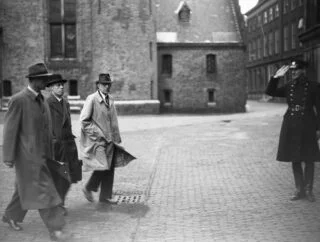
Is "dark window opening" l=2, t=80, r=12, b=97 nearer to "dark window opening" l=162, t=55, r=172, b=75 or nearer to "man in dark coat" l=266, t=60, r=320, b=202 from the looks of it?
"dark window opening" l=162, t=55, r=172, b=75

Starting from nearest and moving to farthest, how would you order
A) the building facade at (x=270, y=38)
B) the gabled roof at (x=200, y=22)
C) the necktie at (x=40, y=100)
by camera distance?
1. the necktie at (x=40, y=100)
2. the gabled roof at (x=200, y=22)
3. the building facade at (x=270, y=38)

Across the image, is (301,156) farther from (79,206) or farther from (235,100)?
(235,100)

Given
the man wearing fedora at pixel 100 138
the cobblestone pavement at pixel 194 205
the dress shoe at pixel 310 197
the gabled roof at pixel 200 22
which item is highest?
the gabled roof at pixel 200 22

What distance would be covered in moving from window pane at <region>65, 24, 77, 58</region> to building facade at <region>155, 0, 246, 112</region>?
673cm

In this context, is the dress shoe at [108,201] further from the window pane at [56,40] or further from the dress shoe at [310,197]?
the window pane at [56,40]

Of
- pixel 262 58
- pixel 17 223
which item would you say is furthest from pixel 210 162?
pixel 262 58

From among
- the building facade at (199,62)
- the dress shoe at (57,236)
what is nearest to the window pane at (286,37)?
the building facade at (199,62)

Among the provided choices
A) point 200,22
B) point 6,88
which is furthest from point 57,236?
point 200,22

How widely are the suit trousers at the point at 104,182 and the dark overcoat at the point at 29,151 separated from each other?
6.07 feet

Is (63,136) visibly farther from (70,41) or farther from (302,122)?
(70,41)

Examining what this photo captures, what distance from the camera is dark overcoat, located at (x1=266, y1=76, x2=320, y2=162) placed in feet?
24.8

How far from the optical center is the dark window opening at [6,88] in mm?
34094

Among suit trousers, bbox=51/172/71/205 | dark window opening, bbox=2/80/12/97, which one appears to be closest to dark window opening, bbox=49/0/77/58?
dark window opening, bbox=2/80/12/97

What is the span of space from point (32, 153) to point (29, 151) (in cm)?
4
